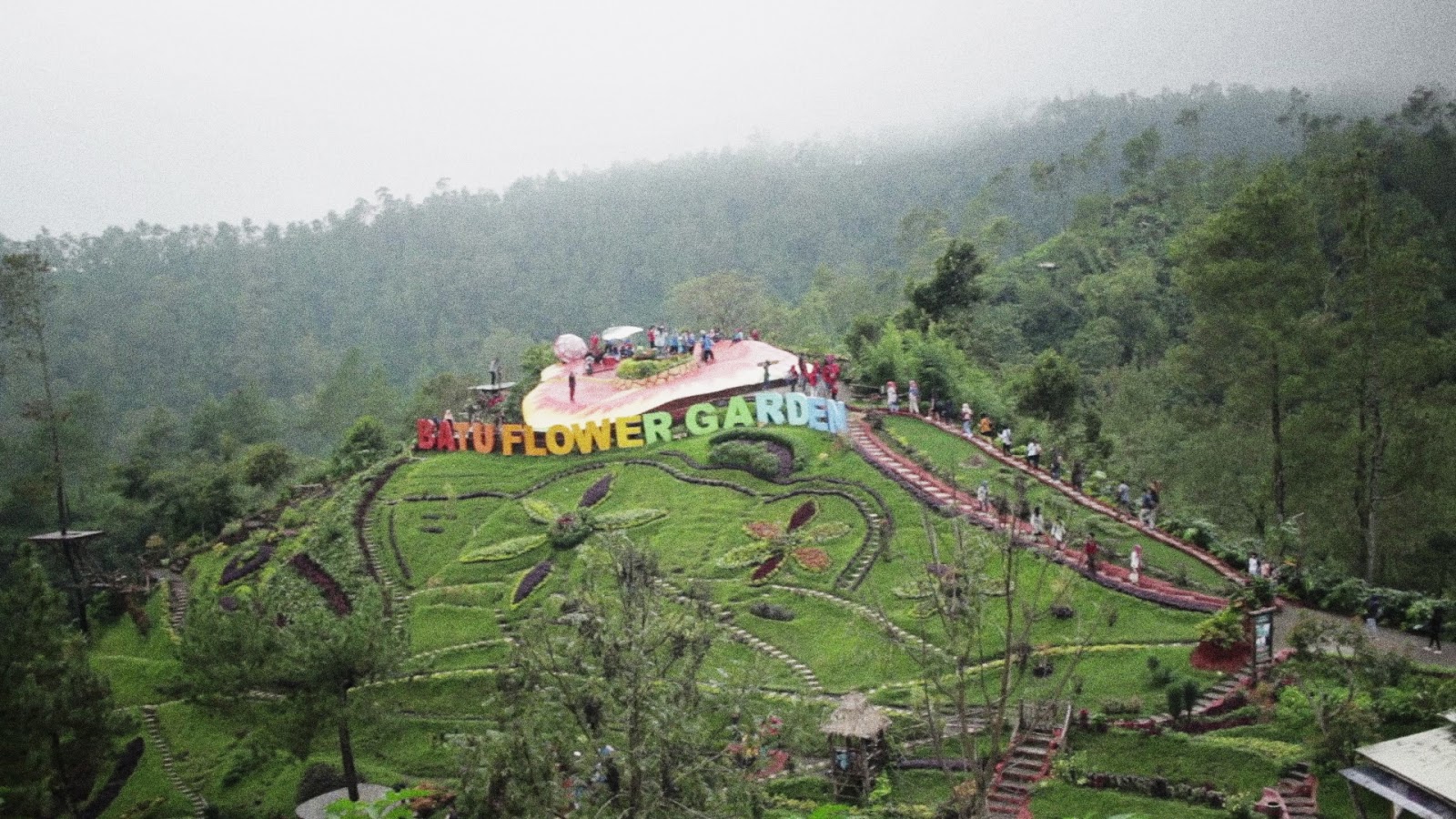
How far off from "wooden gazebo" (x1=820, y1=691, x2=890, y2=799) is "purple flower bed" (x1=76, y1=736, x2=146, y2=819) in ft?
54.5

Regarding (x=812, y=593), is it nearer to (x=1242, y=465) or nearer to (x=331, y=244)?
(x=1242, y=465)

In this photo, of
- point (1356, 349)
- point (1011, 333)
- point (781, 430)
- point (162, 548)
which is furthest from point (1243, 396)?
point (162, 548)

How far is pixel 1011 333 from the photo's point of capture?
58.4 m

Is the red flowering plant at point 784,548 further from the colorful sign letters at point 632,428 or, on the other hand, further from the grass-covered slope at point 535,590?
the colorful sign letters at point 632,428

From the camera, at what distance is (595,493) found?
32.3 meters

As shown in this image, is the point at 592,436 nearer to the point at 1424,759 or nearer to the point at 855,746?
the point at 855,746

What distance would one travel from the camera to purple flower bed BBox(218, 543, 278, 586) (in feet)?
109

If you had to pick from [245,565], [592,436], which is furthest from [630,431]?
[245,565]

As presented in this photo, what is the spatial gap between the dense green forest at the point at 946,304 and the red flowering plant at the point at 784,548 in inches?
332

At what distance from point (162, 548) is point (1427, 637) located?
36.5 m

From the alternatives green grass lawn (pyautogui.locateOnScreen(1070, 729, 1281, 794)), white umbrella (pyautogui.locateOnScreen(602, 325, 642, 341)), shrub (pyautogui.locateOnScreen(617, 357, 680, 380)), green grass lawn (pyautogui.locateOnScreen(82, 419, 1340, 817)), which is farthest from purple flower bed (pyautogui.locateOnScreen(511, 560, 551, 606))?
green grass lawn (pyautogui.locateOnScreen(1070, 729, 1281, 794))

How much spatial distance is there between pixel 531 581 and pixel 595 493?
12.4 ft

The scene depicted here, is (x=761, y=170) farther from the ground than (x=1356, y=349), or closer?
farther from the ground

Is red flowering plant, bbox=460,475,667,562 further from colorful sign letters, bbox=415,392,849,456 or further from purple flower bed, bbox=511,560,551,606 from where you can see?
colorful sign letters, bbox=415,392,849,456
